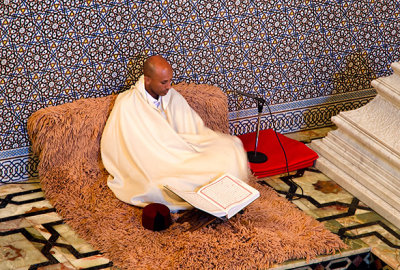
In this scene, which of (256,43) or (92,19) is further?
(256,43)

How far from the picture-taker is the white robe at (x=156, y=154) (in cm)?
421

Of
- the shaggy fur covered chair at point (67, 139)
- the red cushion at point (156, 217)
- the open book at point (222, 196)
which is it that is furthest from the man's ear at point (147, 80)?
the red cushion at point (156, 217)

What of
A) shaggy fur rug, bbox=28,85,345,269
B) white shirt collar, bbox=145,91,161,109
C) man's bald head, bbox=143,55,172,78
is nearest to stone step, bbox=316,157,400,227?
shaggy fur rug, bbox=28,85,345,269

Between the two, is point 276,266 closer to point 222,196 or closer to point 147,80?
point 222,196

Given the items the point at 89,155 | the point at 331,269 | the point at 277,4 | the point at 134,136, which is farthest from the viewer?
the point at 277,4

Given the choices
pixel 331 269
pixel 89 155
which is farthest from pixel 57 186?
pixel 331 269

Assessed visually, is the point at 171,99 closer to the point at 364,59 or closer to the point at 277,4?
the point at 277,4

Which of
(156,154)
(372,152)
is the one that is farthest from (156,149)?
(372,152)

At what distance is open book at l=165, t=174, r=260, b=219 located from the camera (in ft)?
12.8

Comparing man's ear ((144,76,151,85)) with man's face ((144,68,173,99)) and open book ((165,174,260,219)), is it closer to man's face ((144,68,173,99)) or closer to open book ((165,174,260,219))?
man's face ((144,68,173,99))

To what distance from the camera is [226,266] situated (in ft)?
12.2

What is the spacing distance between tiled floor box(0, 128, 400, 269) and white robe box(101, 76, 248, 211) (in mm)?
520

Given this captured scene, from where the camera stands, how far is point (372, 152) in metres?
4.74

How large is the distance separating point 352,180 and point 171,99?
5.12 ft
